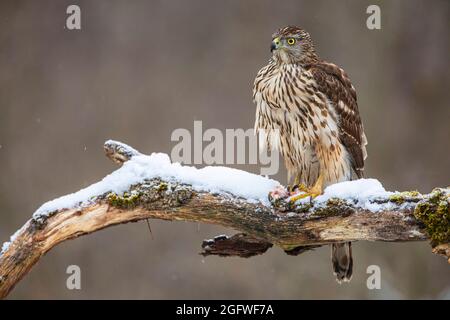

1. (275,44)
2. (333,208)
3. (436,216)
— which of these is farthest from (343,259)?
(275,44)

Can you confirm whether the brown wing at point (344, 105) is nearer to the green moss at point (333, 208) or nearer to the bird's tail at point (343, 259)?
the bird's tail at point (343, 259)

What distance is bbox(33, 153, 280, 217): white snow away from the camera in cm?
370

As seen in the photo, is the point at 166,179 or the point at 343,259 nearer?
the point at 166,179

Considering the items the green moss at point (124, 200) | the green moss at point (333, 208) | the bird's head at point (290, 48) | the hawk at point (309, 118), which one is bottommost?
the green moss at point (333, 208)

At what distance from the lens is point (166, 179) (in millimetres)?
3748

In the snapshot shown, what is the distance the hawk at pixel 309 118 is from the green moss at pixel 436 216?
108 cm

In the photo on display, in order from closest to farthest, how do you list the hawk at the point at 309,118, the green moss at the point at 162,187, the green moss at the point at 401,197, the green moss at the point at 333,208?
the green moss at the point at 401,197, the green moss at the point at 333,208, the green moss at the point at 162,187, the hawk at the point at 309,118

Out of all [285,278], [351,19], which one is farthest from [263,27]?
[285,278]

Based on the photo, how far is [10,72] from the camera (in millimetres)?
7723

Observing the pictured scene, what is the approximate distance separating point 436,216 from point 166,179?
148 centimetres

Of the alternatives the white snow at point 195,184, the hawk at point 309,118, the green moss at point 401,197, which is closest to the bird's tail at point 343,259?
the hawk at point 309,118

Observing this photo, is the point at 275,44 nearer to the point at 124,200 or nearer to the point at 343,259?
the point at 343,259

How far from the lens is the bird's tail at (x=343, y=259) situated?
474 centimetres

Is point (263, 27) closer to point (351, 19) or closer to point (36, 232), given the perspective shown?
point (351, 19)
